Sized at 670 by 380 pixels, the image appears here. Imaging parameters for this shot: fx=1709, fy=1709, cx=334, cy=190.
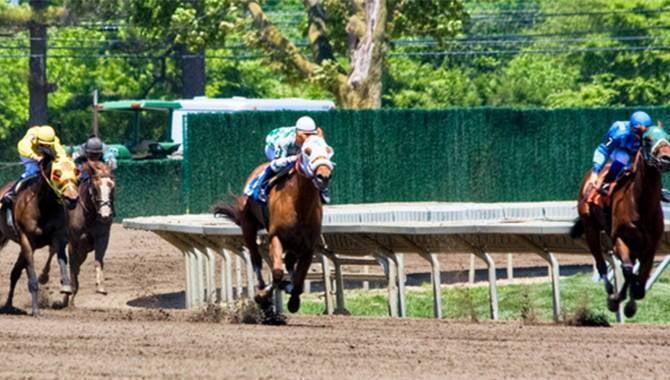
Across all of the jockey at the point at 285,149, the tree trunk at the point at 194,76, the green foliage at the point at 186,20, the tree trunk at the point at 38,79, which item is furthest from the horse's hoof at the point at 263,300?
the tree trunk at the point at 194,76

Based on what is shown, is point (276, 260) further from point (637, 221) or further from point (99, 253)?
point (99, 253)

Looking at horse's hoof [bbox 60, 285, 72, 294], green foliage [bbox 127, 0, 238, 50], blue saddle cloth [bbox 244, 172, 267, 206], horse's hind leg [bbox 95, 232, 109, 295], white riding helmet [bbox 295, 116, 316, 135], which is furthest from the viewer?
green foliage [bbox 127, 0, 238, 50]

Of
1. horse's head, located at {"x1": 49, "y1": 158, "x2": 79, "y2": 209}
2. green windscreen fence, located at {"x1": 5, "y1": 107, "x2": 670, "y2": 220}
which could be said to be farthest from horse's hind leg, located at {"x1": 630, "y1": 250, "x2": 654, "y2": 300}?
green windscreen fence, located at {"x1": 5, "y1": 107, "x2": 670, "y2": 220}

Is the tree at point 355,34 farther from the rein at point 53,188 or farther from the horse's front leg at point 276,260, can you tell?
the horse's front leg at point 276,260

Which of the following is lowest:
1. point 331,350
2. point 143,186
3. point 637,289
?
point 143,186

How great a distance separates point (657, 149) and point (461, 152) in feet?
47.8

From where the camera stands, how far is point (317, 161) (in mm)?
11719

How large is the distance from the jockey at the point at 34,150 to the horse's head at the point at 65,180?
7.8 inches

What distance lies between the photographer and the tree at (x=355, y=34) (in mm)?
30391

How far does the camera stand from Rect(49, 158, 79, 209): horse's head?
13.9 meters

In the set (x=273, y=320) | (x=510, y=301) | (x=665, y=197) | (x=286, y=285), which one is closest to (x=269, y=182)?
(x=286, y=285)

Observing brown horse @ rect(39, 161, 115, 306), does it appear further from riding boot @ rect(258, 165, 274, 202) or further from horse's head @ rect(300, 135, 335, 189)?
horse's head @ rect(300, 135, 335, 189)

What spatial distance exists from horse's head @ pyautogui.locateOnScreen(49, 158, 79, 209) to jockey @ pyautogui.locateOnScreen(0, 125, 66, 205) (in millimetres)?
199

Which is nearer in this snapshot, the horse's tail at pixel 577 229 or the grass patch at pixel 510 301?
the horse's tail at pixel 577 229
